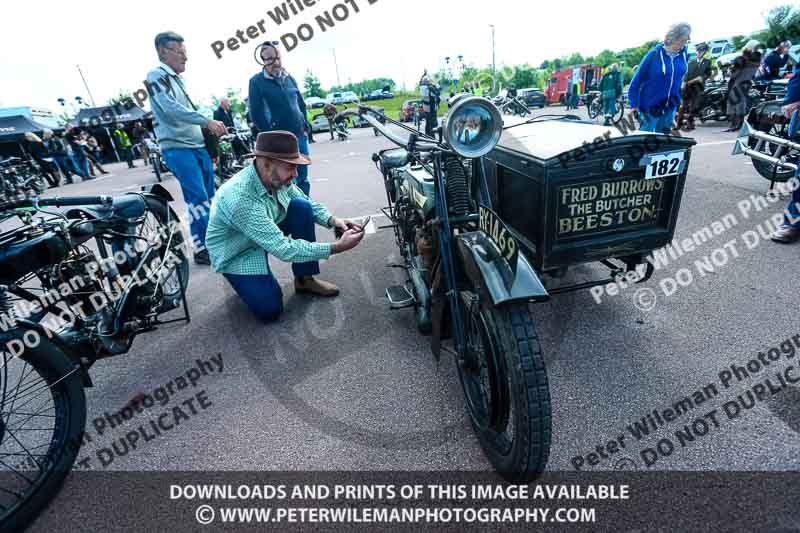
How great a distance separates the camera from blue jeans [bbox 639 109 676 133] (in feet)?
14.0

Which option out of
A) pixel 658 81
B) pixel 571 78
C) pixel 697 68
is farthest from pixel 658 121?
pixel 571 78

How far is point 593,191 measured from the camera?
7.39 feet

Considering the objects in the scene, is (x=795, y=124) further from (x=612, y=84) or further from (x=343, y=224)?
(x=612, y=84)

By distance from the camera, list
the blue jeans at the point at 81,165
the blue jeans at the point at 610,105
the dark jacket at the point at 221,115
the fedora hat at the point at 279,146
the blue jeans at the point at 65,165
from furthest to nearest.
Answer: the blue jeans at the point at 81,165 → the blue jeans at the point at 65,165 → the blue jeans at the point at 610,105 → the dark jacket at the point at 221,115 → the fedora hat at the point at 279,146

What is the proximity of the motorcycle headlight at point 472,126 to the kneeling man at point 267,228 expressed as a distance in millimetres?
949

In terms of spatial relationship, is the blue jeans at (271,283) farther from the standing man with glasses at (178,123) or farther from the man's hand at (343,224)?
the standing man with glasses at (178,123)

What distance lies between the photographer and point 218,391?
224 centimetres

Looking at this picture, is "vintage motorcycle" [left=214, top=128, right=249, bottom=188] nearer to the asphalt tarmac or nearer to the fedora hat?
the asphalt tarmac

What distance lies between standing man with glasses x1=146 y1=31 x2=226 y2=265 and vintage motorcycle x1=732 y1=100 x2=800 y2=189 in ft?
17.4

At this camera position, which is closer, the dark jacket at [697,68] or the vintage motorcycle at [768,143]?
the vintage motorcycle at [768,143]

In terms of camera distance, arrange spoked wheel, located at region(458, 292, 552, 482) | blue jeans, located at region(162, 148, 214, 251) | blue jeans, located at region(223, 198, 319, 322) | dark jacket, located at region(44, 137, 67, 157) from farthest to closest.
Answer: dark jacket, located at region(44, 137, 67, 157) < blue jeans, located at region(162, 148, 214, 251) < blue jeans, located at region(223, 198, 319, 322) < spoked wheel, located at region(458, 292, 552, 482)

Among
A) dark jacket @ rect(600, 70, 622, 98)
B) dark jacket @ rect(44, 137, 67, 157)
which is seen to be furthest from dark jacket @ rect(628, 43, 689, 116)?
dark jacket @ rect(44, 137, 67, 157)

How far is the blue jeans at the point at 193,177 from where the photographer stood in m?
3.65

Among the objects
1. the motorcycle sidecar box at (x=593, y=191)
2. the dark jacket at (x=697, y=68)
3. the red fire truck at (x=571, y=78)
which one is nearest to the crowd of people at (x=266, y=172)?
the motorcycle sidecar box at (x=593, y=191)
